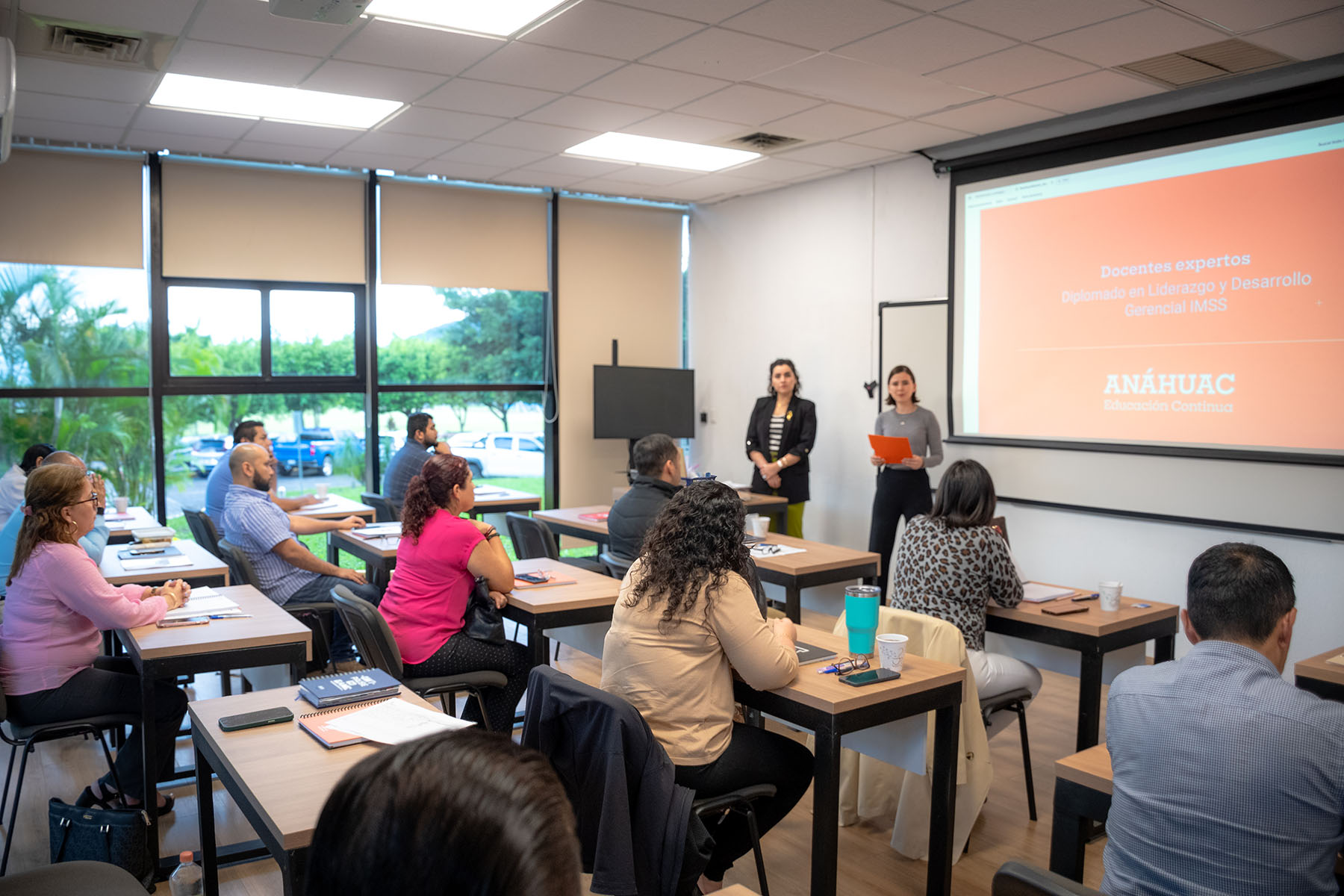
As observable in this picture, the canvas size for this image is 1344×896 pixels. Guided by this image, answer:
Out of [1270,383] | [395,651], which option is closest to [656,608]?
[395,651]

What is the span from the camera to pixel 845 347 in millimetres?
6906

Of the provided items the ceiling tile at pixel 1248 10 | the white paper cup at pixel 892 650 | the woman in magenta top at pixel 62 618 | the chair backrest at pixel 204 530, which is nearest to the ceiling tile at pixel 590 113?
the ceiling tile at pixel 1248 10

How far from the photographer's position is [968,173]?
5.96 metres

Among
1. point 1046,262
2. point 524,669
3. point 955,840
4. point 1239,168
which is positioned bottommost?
point 955,840

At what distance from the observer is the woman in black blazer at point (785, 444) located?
6.67 metres

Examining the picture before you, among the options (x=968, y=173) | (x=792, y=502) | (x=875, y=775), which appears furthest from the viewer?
(x=792, y=502)

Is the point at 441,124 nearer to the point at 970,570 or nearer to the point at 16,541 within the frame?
the point at 16,541

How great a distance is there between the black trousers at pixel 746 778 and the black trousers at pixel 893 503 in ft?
11.7

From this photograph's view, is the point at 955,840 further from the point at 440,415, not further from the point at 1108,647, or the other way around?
the point at 440,415

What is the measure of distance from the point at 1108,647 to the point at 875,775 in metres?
0.90

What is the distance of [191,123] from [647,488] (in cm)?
356

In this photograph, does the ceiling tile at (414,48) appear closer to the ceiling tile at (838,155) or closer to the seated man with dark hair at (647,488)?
the seated man with dark hair at (647,488)

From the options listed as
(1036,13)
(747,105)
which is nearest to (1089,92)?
(1036,13)

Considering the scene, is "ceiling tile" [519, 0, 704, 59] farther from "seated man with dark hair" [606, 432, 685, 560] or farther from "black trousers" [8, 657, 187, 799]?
"black trousers" [8, 657, 187, 799]
